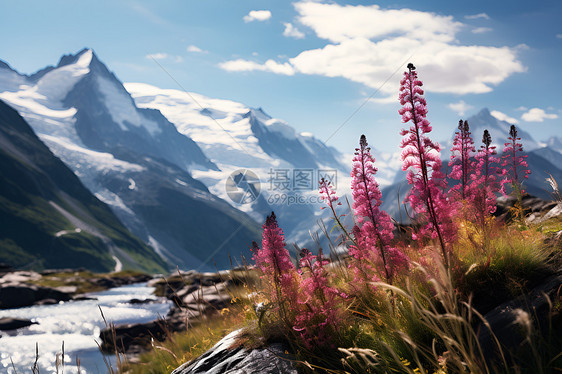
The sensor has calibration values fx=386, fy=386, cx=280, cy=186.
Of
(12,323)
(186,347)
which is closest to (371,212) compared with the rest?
(186,347)

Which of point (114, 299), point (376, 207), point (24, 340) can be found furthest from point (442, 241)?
point (114, 299)

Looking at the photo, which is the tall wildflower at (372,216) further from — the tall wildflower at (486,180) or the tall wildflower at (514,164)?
the tall wildflower at (514,164)

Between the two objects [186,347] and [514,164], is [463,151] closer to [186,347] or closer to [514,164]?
[514,164]

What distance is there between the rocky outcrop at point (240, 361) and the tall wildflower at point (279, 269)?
56cm

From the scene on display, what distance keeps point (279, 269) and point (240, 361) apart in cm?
162

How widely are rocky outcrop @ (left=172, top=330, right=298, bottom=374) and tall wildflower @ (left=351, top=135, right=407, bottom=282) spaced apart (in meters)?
2.09

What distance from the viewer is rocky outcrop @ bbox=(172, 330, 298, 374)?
578 cm

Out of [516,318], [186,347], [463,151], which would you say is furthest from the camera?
[186,347]

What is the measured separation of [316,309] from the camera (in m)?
5.90

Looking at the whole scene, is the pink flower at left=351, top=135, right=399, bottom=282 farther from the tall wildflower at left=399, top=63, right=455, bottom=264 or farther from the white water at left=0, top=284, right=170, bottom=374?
the white water at left=0, top=284, right=170, bottom=374

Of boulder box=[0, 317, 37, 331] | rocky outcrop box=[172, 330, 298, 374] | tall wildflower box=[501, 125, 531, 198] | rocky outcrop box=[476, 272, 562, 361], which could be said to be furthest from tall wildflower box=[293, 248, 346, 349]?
boulder box=[0, 317, 37, 331]

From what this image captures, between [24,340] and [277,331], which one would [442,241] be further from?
[24,340]

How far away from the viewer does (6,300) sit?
75875 mm

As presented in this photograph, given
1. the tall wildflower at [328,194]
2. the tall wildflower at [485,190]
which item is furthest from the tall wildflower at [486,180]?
the tall wildflower at [328,194]
